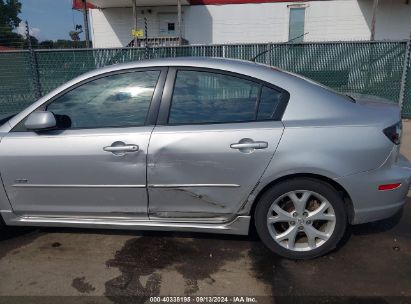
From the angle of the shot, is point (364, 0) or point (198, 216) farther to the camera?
point (364, 0)

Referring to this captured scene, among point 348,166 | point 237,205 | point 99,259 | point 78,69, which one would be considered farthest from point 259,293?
point 78,69

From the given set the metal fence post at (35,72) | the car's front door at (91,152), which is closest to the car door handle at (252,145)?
the car's front door at (91,152)

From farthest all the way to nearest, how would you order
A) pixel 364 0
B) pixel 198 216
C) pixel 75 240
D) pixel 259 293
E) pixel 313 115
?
1. pixel 364 0
2. pixel 75 240
3. pixel 198 216
4. pixel 313 115
5. pixel 259 293

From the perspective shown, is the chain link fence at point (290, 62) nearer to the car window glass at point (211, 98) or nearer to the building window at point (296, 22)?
the car window glass at point (211, 98)

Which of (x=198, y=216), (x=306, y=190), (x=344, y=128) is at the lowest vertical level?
(x=198, y=216)

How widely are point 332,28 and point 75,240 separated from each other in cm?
1588

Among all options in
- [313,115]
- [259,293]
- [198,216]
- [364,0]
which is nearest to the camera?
[259,293]

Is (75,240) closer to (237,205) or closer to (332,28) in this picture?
(237,205)

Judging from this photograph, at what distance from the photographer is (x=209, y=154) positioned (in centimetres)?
280

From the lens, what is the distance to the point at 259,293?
8.55 ft

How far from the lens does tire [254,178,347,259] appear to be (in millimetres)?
2822

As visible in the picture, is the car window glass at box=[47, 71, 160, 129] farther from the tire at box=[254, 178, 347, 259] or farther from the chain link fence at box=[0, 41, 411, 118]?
the chain link fence at box=[0, 41, 411, 118]

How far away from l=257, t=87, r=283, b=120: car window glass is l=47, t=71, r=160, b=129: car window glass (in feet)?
2.84

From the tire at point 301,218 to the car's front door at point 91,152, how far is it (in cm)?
100
